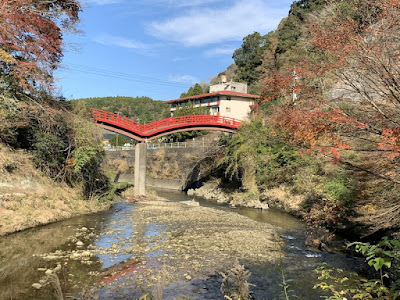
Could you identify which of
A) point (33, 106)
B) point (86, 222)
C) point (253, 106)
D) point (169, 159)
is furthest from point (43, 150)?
point (253, 106)

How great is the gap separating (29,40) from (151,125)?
1123cm

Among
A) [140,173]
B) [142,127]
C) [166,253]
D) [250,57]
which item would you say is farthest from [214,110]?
→ [166,253]

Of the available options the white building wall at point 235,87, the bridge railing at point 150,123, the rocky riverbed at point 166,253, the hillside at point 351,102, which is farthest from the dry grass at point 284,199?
the white building wall at point 235,87

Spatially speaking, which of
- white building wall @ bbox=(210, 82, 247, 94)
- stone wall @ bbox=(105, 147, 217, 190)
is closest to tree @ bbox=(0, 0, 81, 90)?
stone wall @ bbox=(105, 147, 217, 190)

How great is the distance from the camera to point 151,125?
2442 centimetres

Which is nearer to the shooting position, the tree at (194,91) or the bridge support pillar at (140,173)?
the bridge support pillar at (140,173)

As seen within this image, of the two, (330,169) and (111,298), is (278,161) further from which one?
(111,298)

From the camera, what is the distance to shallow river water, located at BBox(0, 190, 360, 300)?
6.89 meters

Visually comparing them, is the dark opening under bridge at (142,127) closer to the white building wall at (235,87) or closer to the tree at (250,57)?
the white building wall at (235,87)

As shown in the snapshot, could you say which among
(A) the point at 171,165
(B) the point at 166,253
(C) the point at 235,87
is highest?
(C) the point at 235,87

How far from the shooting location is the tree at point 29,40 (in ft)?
43.4

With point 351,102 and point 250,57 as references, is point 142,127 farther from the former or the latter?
point 250,57

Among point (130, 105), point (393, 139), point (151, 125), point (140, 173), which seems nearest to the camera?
point (393, 139)

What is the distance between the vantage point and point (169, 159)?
1464 inches
